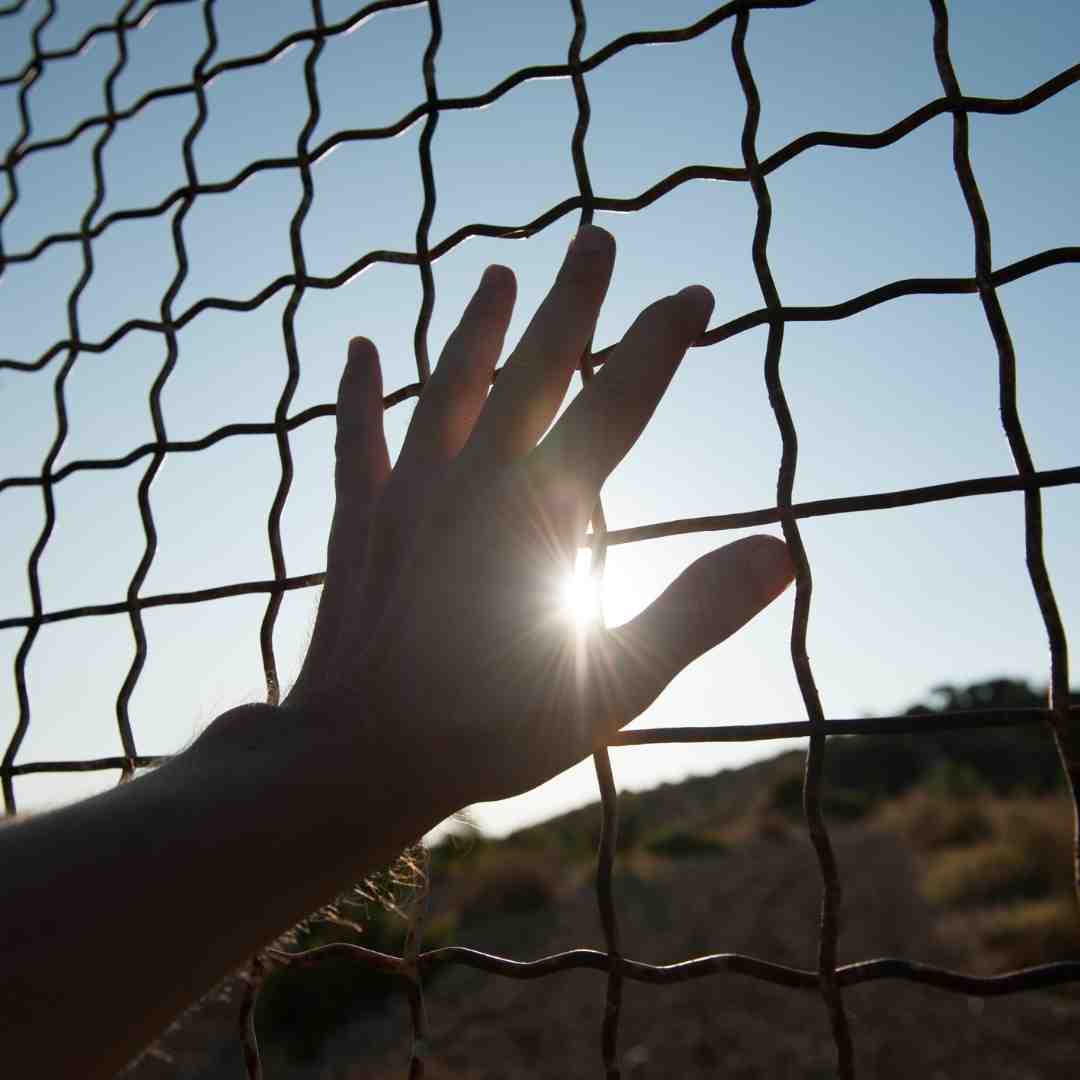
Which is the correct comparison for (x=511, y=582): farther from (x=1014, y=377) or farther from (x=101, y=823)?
(x=1014, y=377)

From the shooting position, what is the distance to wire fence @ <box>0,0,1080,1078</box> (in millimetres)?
964

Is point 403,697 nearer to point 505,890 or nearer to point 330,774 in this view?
point 330,774

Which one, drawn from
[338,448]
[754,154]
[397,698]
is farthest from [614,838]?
[754,154]

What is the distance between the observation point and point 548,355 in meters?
1.03

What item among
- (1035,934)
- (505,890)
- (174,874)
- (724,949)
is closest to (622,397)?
(174,874)

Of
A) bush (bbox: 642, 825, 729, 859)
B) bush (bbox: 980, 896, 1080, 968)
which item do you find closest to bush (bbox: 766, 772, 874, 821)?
bush (bbox: 642, 825, 729, 859)

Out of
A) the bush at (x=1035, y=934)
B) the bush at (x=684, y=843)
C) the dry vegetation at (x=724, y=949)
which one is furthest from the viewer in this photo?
the bush at (x=684, y=843)

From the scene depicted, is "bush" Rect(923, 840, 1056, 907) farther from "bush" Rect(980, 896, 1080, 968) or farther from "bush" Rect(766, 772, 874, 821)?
"bush" Rect(766, 772, 874, 821)

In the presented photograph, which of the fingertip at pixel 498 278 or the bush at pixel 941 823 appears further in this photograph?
the bush at pixel 941 823

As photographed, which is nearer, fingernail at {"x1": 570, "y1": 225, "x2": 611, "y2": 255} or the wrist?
the wrist


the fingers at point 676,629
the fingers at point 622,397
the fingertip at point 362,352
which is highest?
the fingertip at point 362,352

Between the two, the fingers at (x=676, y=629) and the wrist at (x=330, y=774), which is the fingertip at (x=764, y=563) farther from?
the wrist at (x=330, y=774)

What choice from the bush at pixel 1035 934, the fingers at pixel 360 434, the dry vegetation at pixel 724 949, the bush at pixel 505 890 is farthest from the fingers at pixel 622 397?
the bush at pixel 505 890

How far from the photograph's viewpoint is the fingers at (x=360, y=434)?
3.88 ft
